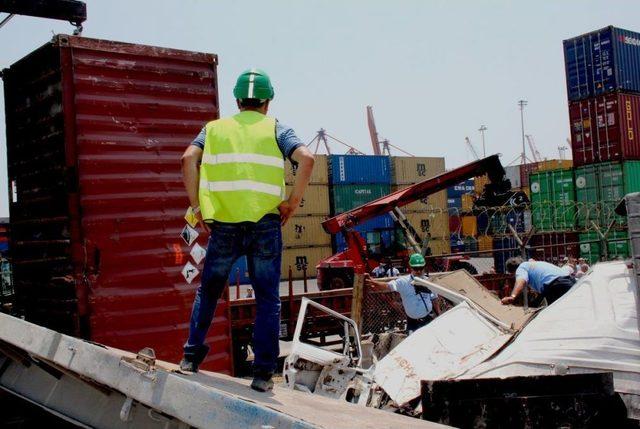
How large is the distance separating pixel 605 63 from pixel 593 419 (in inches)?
851

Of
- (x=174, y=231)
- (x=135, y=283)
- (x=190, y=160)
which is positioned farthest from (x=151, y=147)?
(x=190, y=160)

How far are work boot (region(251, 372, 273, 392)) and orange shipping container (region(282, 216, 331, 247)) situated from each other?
Result: 1305 inches

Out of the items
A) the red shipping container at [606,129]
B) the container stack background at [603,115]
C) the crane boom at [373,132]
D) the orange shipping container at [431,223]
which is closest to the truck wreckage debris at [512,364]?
the container stack background at [603,115]

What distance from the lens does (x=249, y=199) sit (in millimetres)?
3467

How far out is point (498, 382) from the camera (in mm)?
4359

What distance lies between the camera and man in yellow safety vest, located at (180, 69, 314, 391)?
3.47 metres

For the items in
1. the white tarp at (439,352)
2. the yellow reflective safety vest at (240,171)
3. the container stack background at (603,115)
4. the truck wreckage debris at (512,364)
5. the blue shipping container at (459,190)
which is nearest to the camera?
the yellow reflective safety vest at (240,171)

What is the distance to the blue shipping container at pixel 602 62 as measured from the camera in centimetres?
2275

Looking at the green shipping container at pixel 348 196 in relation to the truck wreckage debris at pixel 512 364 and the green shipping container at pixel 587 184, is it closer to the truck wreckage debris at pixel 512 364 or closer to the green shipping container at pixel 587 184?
the green shipping container at pixel 587 184

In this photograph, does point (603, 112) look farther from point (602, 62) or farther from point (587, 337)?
point (587, 337)

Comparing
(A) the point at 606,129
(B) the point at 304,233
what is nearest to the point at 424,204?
(B) the point at 304,233

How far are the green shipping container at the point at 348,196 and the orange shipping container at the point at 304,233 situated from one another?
1.15 metres

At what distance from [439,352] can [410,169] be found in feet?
119

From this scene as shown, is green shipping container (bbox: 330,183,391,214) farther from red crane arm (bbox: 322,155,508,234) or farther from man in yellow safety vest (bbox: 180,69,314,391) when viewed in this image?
man in yellow safety vest (bbox: 180,69,314,391)
